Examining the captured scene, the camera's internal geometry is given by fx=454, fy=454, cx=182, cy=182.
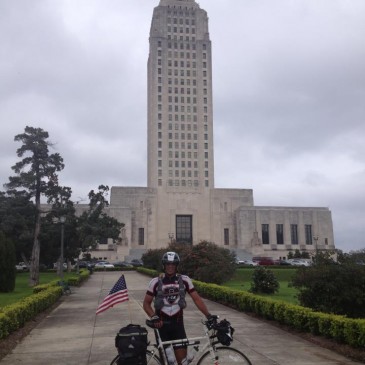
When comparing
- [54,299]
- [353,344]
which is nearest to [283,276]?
[54,299]

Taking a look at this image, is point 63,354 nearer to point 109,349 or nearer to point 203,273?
point 109,349

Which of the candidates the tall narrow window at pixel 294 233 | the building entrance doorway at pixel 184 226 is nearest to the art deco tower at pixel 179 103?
the building entrance doorway at pixel 184 226

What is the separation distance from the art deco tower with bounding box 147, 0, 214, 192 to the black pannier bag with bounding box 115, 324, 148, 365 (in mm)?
81290

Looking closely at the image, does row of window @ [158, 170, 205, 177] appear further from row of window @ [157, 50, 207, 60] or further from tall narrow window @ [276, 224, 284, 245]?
row of window @ [157, 50, 207, 60]

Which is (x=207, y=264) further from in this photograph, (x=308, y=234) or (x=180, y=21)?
(x=180, y=21)

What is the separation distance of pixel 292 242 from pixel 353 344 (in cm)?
8408

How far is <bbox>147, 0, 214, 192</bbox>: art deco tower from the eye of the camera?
287 ft

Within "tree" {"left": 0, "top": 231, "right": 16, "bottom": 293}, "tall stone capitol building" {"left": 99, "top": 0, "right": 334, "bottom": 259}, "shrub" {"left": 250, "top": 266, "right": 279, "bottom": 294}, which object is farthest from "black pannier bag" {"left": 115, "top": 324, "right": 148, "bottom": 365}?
"tall stone capitol building" {"left": 99, "top": 0, "right": 334, "bottom": 259}

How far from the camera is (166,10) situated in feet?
306

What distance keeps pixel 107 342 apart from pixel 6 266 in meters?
18.1

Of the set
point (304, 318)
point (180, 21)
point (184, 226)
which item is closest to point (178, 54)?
point (180, 21)

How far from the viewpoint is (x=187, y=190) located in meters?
87.4

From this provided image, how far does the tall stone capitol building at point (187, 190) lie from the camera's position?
284 feet

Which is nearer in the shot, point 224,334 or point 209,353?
point 224,334
